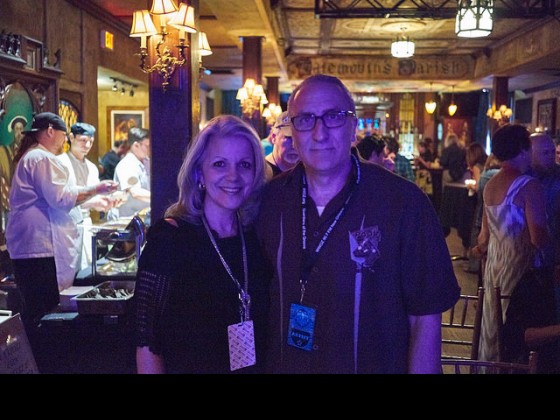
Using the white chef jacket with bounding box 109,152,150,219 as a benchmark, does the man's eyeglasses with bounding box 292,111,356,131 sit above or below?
above

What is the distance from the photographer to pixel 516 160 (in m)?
3.13

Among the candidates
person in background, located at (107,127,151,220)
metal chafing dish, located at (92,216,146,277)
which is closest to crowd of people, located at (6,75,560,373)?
metal chafing dish, located at (92,216,146,277)

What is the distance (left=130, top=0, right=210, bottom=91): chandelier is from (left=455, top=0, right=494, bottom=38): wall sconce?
9.33 feet

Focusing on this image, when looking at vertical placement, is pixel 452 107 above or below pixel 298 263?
above

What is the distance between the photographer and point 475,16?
17.7 ft

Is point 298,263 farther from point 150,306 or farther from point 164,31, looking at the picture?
point 164,31

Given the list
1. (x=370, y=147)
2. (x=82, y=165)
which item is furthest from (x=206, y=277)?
(x=82, y=165)

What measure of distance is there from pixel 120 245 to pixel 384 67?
9560 millimetres

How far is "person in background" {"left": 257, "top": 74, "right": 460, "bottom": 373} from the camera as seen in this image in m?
1.48

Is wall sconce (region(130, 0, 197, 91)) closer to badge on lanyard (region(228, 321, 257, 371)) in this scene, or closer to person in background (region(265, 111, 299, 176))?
person in background (region(265, 111, 299, 176))

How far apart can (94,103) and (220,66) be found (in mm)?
5919

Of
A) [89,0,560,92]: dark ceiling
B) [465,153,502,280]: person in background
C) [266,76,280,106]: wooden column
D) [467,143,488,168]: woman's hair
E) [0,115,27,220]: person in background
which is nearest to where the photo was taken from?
[465,153,502,280]: person in background

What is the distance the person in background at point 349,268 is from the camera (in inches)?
58.3
